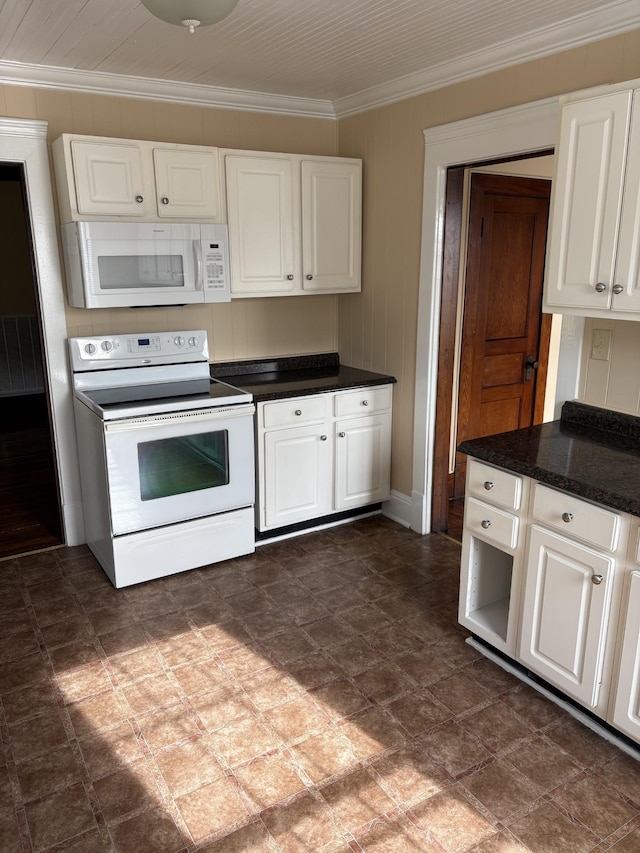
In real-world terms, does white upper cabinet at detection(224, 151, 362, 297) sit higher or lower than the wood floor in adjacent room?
higher

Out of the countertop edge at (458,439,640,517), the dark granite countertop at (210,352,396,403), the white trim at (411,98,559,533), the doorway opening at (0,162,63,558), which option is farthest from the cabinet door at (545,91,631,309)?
the doorway opening at (0,162,63,558)

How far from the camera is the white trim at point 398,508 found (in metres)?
3.83

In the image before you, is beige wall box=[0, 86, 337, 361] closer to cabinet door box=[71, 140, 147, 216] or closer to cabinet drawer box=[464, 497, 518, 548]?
cabinet door box=[71, 140, 147, 216]

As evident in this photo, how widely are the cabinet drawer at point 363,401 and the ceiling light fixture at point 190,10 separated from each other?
2.13m

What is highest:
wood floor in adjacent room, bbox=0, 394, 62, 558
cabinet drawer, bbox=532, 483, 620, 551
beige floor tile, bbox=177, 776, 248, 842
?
cabinet drawer, bbox=532, 483, 620, 551

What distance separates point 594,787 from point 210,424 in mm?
2096

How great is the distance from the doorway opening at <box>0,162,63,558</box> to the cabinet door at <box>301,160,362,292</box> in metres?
1.44

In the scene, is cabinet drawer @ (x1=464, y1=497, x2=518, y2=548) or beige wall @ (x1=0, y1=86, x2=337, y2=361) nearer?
cabinet drawer @ (x1=464, y1=497, x2=518, y2=548)

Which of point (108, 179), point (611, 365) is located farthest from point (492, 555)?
point (108, 179)

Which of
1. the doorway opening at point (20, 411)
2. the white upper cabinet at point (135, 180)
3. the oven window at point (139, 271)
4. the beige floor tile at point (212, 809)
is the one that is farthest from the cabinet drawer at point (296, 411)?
→ the beige floor tile at point (212, 809)

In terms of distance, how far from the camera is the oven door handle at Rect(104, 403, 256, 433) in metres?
2.94

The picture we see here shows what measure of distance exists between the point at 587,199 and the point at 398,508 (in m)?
2.16

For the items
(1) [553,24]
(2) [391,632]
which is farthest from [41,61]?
(2) [391,632]

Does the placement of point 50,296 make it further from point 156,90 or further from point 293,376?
point 293,376
